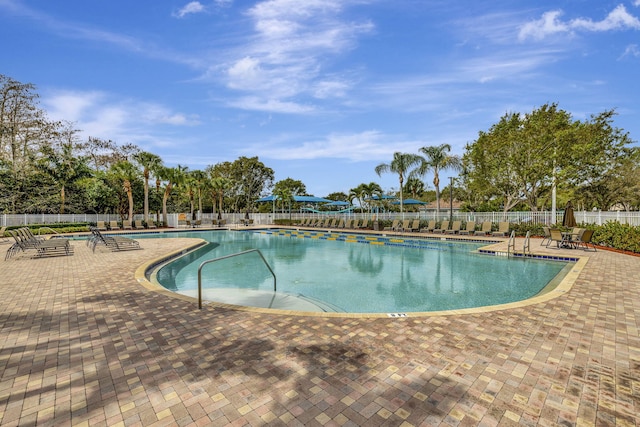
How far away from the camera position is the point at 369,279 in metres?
8.26

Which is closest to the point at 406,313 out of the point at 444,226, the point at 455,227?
the point at 455,227

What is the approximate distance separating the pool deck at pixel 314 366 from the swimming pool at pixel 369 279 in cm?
169

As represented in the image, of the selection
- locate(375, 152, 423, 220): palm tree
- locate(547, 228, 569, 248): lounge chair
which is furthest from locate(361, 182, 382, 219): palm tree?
locate(547, 228, 569, 248): lounge chair

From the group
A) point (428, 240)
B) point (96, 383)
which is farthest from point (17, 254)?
point (428, 240)

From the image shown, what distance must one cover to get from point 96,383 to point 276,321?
1894mm

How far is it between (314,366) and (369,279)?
5.71m

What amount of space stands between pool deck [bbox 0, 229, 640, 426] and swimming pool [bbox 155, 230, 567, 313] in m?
1.69

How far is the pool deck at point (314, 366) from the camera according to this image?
6.91 ft

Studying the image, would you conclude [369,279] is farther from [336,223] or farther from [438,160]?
[438,160]

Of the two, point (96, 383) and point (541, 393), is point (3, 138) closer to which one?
point (96, 383)

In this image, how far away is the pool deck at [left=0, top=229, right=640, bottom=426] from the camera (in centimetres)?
211

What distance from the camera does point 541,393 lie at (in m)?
2.32

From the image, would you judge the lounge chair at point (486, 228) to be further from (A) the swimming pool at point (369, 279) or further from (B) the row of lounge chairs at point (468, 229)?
(A) the swimming pool at point (369, 279)

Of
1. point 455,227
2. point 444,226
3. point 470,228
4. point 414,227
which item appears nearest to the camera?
point 470,228
